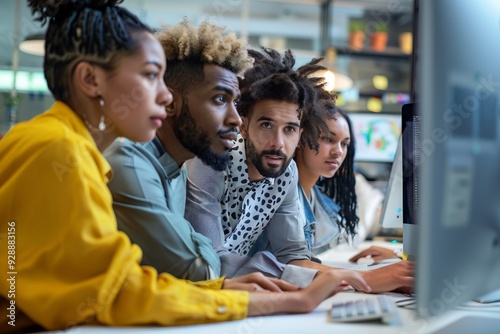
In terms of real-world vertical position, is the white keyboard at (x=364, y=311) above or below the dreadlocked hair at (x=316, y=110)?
below

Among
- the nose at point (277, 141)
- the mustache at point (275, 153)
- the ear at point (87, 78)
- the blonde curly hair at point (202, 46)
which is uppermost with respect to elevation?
the blonde curly hair at point (202, 46)

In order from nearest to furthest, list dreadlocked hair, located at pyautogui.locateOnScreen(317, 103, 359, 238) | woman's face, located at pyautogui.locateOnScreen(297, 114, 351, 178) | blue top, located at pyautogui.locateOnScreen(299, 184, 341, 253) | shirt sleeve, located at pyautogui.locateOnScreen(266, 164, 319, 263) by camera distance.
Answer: shirt sleeve, located at pyautogui.locateOnScreen(266, 164, 319, 263)
woman's face, located at pyautogui.locateOnScreen(297, 114, 351, 178)
blue top, located at pyautogui.locateOnScreen(299, 184, 341, 253)
dreadlocked hair, located at pyautogui.locateOnScreen(317, 103, 359, 238)

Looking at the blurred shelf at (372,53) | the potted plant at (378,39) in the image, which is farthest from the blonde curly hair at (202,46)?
the potted plant at (378,39)

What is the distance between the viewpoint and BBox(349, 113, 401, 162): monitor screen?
3.99 meters

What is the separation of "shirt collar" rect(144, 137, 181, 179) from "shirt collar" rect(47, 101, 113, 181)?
0.25 metres

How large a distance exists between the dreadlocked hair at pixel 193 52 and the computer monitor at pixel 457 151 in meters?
0.53

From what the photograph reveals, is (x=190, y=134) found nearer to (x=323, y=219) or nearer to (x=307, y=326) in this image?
(x=307, y=326)

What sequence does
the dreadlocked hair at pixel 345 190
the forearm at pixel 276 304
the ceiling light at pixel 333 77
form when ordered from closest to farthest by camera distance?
the forearm at pixel 276 304 → the ceiling light at pixel 333 77 → the dreadlocked hair at pixel 345 190

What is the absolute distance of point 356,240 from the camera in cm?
245

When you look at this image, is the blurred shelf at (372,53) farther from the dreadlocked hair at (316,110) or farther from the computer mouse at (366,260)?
the dreadlocked hair at (316,110)

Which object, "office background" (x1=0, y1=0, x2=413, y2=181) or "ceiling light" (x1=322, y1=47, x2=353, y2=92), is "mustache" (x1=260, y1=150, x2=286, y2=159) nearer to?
"ceiling light" (x1=322, y1=47, x2=353, y2=92)

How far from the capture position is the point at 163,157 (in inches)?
48.1

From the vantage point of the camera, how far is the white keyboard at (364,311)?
0.98 metres

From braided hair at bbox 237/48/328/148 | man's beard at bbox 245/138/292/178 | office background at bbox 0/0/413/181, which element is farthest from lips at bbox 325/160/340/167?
office background at bbox 0/0/413/181
